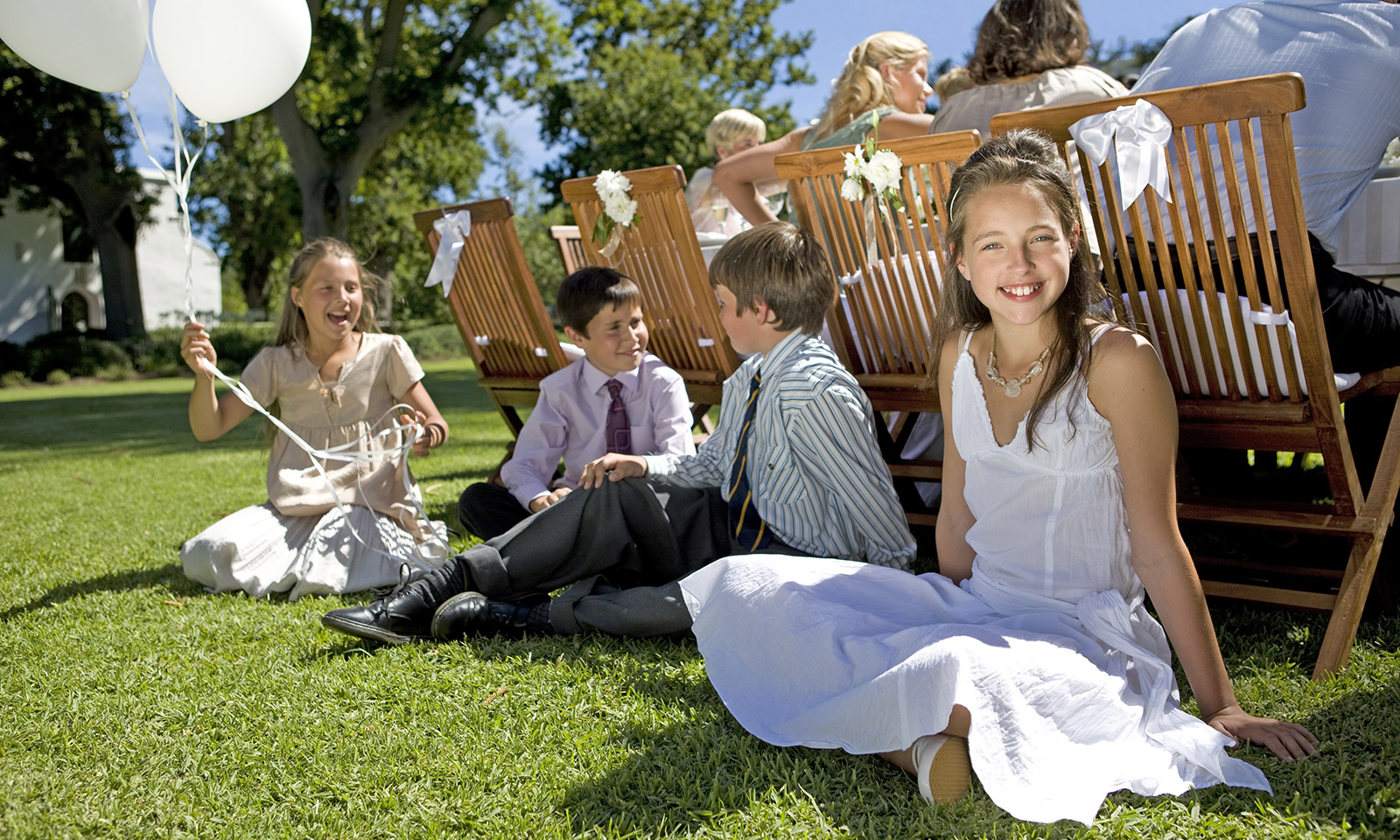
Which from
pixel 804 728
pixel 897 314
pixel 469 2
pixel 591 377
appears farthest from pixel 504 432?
pixel 469 2

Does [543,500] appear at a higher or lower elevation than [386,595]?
higher

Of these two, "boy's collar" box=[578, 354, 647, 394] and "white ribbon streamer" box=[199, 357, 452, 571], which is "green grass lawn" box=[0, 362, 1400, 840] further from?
"boy's collar" box=[578, 354, 647, 394]

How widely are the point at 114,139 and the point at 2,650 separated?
2157cm

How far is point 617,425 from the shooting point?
3.88 m

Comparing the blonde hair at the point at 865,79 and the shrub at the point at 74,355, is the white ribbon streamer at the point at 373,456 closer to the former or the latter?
the blonde hair at the point at 865,79

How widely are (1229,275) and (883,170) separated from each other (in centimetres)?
106

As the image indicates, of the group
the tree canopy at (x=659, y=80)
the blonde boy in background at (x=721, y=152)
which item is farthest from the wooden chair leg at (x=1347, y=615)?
the tree canopy at (x=659, y=80)

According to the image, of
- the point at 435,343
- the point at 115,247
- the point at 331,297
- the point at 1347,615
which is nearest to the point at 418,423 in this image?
the point at 331,297

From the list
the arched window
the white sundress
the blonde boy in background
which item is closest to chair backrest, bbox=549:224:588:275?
the blonde boy in background

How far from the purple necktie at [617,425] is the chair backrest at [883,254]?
33.1 inches

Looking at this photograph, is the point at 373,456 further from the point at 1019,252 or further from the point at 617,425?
the point at 1019,252

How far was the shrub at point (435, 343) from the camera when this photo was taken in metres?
26.4

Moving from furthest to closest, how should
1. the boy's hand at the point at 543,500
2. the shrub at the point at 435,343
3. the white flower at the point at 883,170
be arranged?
the shrub at the point at 435,343
the boy's hand at the point at 543,500
the white flower at the point at 883,170

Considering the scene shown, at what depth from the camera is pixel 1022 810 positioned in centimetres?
175
